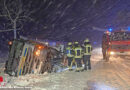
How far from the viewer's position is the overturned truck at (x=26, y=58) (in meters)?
7.12

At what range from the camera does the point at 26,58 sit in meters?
7.18

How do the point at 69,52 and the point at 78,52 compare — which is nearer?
the point at 78,52

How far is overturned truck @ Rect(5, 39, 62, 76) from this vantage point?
7121mm

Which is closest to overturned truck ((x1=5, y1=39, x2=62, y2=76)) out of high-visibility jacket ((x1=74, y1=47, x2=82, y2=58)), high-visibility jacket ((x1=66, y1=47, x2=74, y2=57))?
high-visibility jacket ((x1=66, y1=47, x2=74, y2=57))

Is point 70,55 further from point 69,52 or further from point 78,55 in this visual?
point 78,55

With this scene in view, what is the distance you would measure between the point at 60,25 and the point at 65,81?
37446 millimetres

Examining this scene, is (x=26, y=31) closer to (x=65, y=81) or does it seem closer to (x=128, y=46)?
(x=128, y=46)

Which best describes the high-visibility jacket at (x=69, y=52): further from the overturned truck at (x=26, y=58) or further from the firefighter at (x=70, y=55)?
the overturned truck at (x=26, y=58)

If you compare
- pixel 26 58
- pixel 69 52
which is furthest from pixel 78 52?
pixel 26 58

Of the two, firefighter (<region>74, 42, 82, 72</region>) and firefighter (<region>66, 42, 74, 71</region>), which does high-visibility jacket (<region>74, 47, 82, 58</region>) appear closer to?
firefighter (<region>74, 42, 82, 72</region>)

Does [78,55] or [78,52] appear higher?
[78,52]

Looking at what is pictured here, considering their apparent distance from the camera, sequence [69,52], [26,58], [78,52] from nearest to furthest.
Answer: [26,58] → [78,52] → [69,52]

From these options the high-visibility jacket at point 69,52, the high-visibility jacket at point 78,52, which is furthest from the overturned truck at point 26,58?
the high-visibility jacket at point 78,52

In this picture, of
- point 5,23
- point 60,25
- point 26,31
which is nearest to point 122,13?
point 60,25
